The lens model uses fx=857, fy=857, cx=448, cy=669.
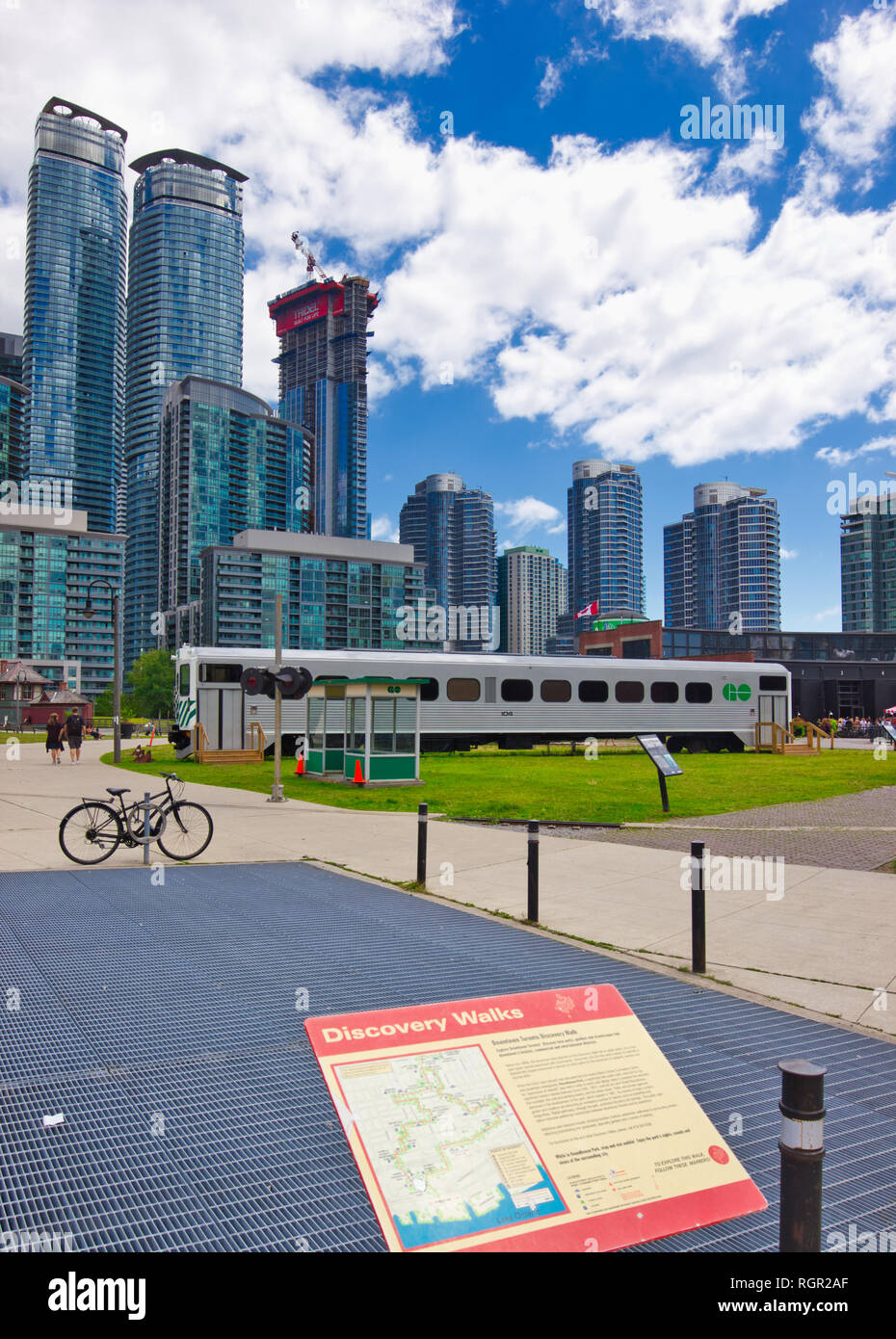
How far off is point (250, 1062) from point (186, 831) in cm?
657

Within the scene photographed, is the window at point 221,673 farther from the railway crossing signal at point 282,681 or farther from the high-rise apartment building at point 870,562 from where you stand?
the high-rise apartment building at point 870,562

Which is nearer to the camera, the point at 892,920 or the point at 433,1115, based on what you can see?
the point at 433,1115

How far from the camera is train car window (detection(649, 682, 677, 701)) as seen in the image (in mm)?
34469

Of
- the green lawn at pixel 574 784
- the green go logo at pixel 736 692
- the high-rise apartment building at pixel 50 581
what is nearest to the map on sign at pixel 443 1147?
the green lawn at pixel 574 784

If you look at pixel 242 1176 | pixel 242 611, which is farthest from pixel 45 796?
pixel 242 611

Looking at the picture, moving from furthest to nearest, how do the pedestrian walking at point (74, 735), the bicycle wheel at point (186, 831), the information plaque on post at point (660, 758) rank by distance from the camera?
the pedestrian walking at point (74, 735), the information plaque on post at point (660, 758), the bicycle wheel at point (186, 831)

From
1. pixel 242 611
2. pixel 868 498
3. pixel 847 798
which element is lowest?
pixel 847 798

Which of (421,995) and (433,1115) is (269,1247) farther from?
(421,995)

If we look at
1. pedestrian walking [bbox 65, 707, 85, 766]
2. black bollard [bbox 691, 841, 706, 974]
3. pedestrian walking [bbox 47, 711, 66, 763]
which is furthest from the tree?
black bollard [bbox 691, 841, 706, 974]

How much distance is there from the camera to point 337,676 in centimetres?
2855

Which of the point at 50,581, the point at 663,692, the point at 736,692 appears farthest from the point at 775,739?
the point at 50,581

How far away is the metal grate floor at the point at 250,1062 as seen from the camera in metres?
3.17

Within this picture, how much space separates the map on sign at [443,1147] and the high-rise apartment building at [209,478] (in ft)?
527
